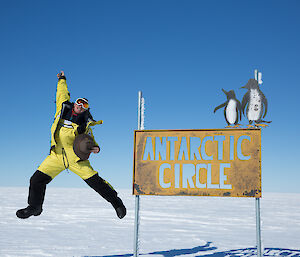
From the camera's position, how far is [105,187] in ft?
10.5

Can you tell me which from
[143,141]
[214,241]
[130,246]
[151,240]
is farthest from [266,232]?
[143,141]

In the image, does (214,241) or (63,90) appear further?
(214,241)

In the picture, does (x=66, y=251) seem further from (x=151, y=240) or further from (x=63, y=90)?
(x=63, y=90)

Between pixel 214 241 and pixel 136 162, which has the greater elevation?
pixel 136 162

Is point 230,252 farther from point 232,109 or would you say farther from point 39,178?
point 39,178

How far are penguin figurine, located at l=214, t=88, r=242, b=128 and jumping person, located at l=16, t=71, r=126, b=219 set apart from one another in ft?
7.19

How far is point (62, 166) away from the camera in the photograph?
3.17 meters

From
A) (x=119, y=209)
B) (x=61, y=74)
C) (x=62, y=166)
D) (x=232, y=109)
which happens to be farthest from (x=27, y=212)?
(x=232, y=109)

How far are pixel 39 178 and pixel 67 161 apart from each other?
0.33 m

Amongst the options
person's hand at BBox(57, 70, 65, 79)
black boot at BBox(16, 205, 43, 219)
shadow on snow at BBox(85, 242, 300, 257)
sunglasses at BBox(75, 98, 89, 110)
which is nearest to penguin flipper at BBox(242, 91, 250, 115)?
sunglasses at BBox(75, 98, 89, 110)

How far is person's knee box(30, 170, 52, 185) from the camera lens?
3.16m

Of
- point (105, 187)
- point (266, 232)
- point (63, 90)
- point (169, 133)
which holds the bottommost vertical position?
point (266, 232)

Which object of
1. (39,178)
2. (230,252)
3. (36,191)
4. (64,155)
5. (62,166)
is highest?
(64,155)

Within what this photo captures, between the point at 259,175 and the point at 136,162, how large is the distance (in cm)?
183
